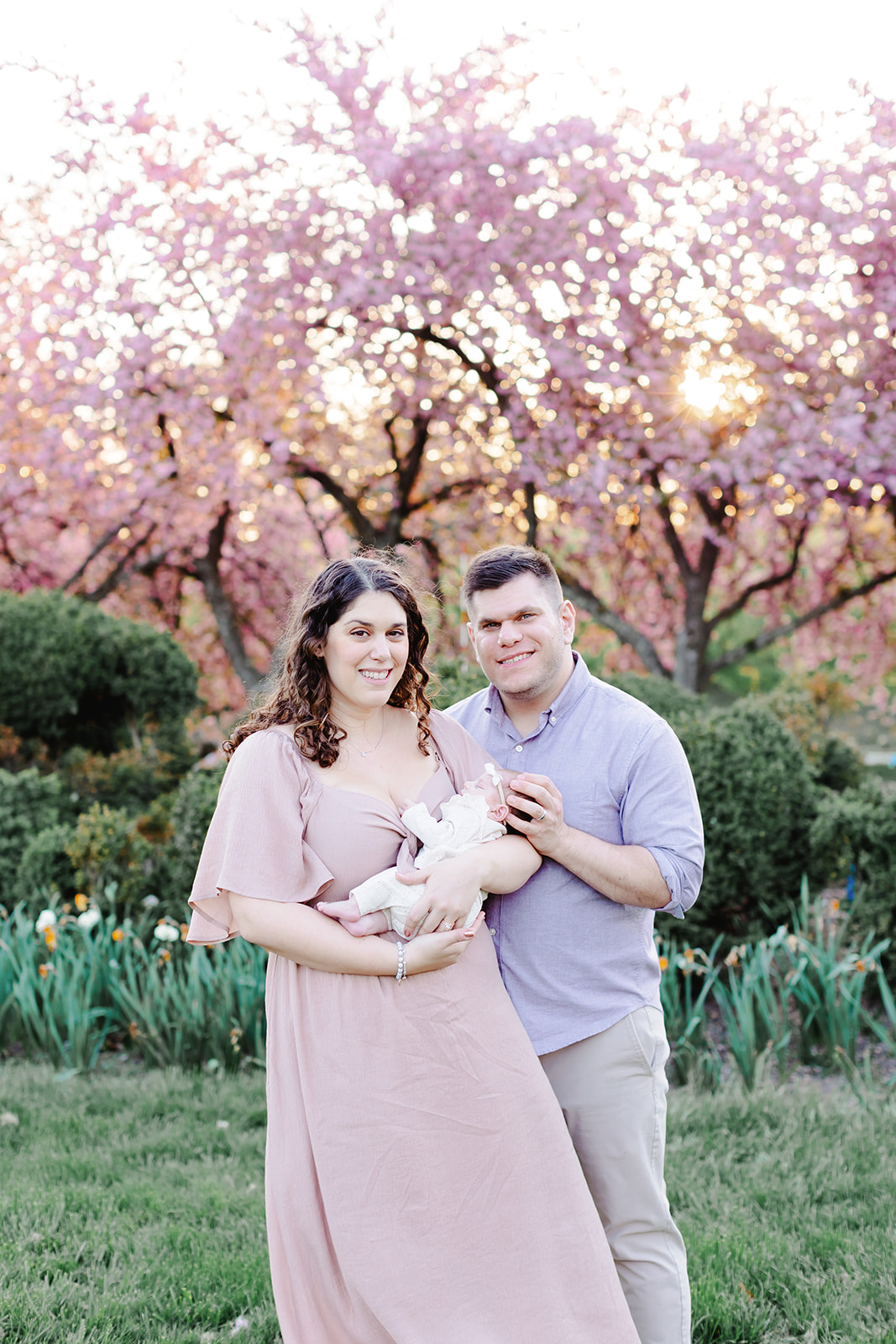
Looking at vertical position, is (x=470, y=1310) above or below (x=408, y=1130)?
below

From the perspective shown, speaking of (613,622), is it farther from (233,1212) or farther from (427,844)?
(427,844)

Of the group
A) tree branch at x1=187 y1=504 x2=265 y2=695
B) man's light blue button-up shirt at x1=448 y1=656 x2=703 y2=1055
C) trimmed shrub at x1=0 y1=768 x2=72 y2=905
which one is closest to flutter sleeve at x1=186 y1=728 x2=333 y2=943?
man's light blue button-up shirt at x1=448 y1=656 x2=703 y2=1055

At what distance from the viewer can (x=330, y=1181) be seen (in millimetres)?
1843

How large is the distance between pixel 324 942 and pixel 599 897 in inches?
24.2

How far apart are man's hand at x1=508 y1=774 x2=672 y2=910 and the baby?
0.17 feet

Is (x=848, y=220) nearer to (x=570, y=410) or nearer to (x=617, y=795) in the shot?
(x=570, y=410)

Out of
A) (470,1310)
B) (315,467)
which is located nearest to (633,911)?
(470,1310)

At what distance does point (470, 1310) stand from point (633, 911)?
790 mm

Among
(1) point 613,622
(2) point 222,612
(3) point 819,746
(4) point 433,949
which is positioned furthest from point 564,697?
(2) point 222,612

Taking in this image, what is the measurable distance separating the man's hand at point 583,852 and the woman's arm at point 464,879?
0.18 ft

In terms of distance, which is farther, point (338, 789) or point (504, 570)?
point (504, 570)

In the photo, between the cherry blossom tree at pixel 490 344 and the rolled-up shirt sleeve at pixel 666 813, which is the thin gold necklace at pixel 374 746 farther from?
the cherry blossom tree at pixel 490 344

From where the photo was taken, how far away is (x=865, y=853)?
14.4 feet

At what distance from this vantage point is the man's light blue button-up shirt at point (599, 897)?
2123 mm
